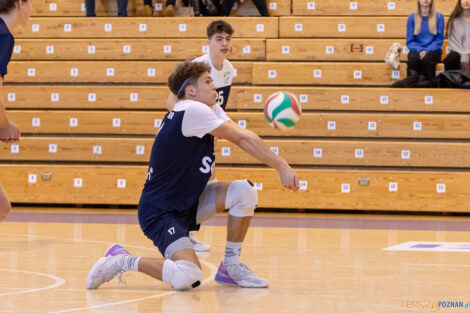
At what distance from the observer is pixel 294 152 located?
9375 mm

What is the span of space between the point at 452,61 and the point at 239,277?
6461 mm

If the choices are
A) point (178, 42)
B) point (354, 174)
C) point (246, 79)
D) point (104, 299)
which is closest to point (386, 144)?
point (354, 174)

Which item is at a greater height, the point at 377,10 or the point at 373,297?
the point at 377,10

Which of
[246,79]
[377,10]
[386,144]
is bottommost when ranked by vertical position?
[386,144]

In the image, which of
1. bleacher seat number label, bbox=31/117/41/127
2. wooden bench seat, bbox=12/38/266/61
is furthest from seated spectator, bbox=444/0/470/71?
bleacher seat number label, bbox=31/117/41/127

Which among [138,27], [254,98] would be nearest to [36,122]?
[138,27]

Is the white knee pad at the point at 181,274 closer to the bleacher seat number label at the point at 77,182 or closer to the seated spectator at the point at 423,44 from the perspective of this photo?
the bleacher seat number label at the point at 77,182

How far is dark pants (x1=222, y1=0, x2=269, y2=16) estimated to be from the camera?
10.9m

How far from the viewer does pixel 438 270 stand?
4.79 meters

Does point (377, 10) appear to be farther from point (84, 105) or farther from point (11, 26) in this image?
point (11, 26)

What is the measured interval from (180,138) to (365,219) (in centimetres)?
477

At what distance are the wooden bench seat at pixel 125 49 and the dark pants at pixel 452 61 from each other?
2495mm

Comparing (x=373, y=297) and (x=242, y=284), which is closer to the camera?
(x=373, y=297)

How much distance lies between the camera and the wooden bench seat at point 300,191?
8930mm
